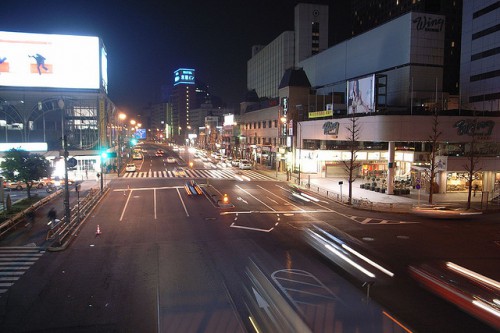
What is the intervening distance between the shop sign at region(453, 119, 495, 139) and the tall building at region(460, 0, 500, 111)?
22711mm

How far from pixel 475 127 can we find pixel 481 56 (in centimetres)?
3263

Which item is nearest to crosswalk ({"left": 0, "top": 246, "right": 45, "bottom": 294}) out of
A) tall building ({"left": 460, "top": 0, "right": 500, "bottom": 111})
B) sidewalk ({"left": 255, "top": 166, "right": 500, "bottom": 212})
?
sidewalk ({"left": 255, "top": 166, "right": 500, "bottom": 212})

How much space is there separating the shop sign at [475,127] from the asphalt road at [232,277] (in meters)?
13.9

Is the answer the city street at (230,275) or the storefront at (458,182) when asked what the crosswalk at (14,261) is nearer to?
the city street at (230,275)

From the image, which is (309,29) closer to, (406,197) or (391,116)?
(391,116)

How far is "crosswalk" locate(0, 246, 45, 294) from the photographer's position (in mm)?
15648

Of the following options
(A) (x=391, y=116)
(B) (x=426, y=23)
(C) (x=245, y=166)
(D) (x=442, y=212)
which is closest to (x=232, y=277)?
(D) (x=442, y=212)

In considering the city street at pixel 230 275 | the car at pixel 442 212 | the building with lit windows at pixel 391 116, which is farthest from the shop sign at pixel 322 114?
the city street at pixel 230 275

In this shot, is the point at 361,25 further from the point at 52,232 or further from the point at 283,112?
the point at 52,232

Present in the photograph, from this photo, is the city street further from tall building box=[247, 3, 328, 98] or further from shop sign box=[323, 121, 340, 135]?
tall building box=[247, 3, 328, 98]

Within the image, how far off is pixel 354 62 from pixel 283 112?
53.4ft

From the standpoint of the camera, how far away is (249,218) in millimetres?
A: 28078

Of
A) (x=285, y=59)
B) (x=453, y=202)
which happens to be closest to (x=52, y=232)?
(x=453, y=202)

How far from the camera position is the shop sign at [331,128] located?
5019 cm
